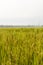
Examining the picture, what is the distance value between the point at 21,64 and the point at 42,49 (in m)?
0.43

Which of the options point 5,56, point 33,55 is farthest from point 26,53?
point 5,56

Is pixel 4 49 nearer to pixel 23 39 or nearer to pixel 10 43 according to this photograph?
pixel 10 43

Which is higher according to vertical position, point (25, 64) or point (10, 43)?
point (10, 43)

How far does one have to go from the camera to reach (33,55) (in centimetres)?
366

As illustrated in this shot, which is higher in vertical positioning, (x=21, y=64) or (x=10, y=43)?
(x=10, y=43)

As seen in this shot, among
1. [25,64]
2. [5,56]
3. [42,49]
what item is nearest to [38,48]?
[42,49]

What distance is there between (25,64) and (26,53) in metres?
0.19

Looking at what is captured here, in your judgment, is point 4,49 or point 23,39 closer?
point 4,49

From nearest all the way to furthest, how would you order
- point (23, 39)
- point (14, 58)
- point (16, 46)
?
point (14, 58), point (16, 46), point (23, 39)

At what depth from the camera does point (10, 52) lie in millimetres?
3744

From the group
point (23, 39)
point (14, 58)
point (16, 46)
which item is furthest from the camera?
point (23, 39)

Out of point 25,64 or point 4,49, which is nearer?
point 25,64

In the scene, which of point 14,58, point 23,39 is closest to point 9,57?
point 14,58

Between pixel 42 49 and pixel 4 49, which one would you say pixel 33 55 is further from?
pixel 4 49
